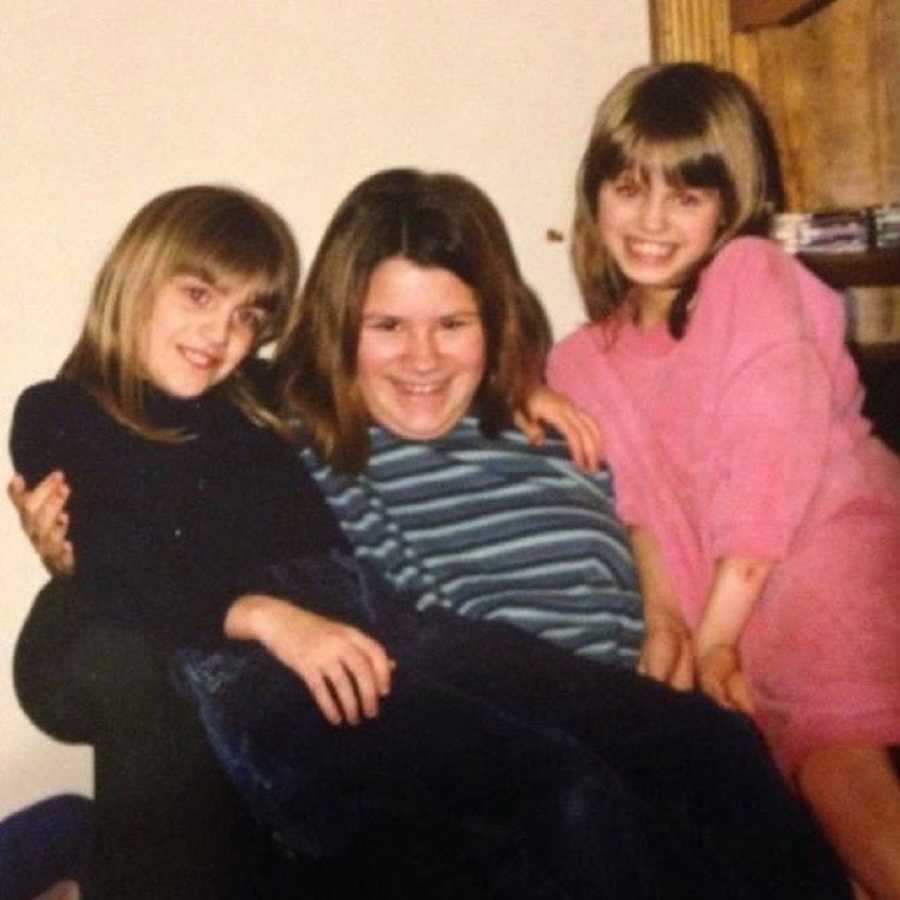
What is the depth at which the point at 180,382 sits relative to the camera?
1.53 m

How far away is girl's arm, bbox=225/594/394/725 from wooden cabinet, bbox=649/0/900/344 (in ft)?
3.25

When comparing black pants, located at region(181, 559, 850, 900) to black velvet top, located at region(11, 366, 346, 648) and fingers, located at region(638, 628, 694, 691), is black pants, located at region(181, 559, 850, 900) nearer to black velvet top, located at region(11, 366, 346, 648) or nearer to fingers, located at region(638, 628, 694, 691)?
black velvet top, located at region(11, 366, 346, 648)

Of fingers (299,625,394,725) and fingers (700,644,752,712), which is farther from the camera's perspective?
fingers (700,644,752,712)

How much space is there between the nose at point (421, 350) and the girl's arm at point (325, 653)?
1.04 ft

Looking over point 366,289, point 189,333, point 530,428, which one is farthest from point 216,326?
point 530,428

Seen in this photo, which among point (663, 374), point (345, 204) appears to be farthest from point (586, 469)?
point (345, 204)

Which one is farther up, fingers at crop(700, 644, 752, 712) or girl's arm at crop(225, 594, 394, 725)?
girl's arm at crop(225, 594, 394, 725)

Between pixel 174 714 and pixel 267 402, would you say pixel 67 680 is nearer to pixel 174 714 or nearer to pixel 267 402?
pixel 174 714

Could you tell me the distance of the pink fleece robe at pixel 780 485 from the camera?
1330 millimetres

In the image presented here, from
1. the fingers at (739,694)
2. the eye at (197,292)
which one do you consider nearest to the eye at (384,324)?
the eye at (197,292)

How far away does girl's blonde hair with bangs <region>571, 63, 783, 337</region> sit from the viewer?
1.52 meters

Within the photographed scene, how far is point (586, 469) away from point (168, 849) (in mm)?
630

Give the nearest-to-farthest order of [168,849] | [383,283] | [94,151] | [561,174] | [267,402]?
[168,849]
[383,283]
[267,402]
[94,151]
[561,174]

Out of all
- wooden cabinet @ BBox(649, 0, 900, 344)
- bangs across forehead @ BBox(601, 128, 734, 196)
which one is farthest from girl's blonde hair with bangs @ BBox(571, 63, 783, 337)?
wooden cabinet @ BBox(649, 0, 900, 344)
